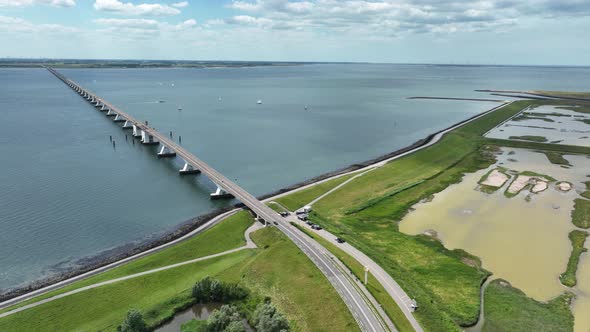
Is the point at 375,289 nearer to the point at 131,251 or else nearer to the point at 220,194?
the point at 131,251

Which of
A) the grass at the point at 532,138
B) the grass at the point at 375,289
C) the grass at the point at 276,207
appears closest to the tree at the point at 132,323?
the grass at the point at 375,289

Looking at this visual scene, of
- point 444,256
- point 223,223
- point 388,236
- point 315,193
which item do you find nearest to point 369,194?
point 315,193

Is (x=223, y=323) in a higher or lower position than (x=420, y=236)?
higher

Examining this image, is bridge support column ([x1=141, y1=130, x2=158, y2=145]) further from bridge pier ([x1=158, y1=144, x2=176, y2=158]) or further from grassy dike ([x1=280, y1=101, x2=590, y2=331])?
grassy dike ([x1=280, y1=101, x2=590, y2=331])

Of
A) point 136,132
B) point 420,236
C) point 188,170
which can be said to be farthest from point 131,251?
point 136,132

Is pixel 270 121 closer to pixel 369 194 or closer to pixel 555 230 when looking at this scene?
pixel 369 194

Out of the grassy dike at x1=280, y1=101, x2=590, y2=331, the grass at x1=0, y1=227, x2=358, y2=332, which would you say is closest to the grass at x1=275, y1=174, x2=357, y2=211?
the grassy dike at x1=280, y1=101, x2=590, y2=331
